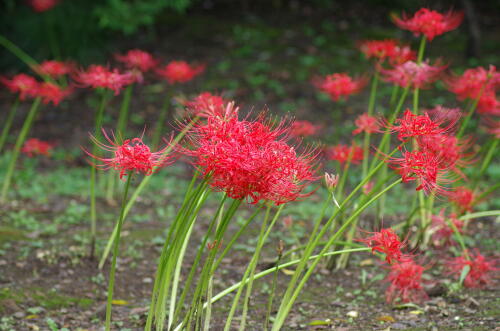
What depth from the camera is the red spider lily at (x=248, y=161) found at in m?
2.10

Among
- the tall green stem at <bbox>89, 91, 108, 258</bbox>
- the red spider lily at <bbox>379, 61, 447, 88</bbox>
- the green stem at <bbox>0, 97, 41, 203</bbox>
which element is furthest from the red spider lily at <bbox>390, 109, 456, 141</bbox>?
the green stem at <bbox>0, 97, 41, 203</bbox>

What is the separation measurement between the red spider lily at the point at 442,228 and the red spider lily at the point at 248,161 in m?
1.99

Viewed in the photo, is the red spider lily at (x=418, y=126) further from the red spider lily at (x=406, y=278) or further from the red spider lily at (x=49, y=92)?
the red spider lily at (x=49, y=92)

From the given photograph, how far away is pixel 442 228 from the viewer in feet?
13.7

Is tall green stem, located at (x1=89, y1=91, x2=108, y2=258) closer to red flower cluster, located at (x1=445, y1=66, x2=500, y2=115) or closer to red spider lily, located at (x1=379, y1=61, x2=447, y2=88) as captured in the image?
red spider lily, located at (x1=379, y1=61, x2=447, y2=88)

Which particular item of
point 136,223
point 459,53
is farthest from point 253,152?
point 459,53

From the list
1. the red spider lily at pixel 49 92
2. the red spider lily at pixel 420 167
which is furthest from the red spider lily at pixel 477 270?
the red spider lily at pixel 49 92

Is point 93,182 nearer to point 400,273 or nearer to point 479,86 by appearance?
point 400,273

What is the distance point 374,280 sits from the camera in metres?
4.08

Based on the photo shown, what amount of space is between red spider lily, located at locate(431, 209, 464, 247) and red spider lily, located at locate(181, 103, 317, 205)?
1.99 metres

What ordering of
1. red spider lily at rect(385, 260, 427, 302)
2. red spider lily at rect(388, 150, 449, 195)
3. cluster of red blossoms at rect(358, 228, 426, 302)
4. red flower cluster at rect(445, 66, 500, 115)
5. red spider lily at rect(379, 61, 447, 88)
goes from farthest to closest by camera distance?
red flower cluster at rect(445, 66, 500, 115), red spider lily at rect(379, 61, 447, 88), red spider lily at rect(385, 260, 427, 302), cluster of red blossoms at rect(358, 228, 426, 302), red spider lily at rect(388, 150, 449, 195)

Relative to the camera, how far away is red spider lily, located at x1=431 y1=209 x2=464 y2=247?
399 cm

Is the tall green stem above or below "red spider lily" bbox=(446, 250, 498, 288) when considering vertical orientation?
above

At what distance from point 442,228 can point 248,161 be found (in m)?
2.50
